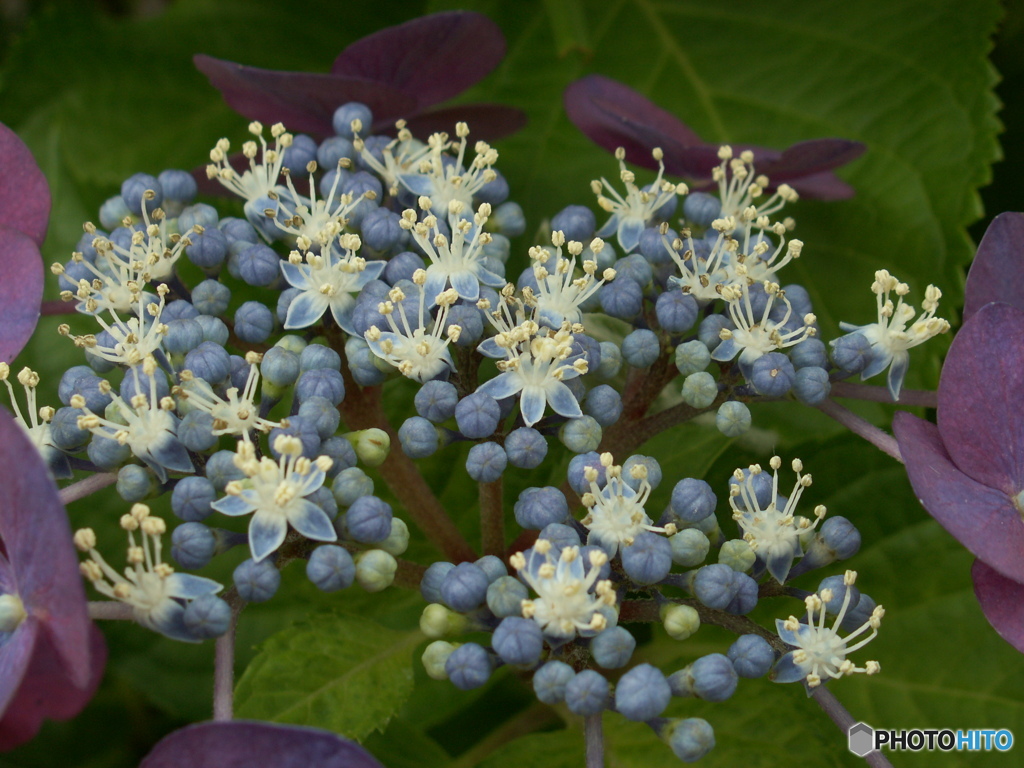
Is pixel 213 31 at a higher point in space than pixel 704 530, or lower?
higher

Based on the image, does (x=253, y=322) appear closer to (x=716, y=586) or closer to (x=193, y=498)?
(x=193, y=498)

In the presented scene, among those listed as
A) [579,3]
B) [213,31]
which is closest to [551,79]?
[579,3]

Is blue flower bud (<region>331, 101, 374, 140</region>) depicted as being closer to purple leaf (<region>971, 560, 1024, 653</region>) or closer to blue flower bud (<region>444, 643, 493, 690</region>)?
blue flower bud (<region>444, 643, 493, 690</region>)

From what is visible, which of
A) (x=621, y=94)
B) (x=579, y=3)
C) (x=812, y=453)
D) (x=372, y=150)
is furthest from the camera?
(x=579, y=3)

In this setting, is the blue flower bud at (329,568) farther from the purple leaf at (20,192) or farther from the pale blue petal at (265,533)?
the purple leaf at (20,192)

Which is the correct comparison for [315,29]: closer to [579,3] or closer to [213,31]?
[213,31]

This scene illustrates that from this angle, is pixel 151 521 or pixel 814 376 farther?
pixel 814 376

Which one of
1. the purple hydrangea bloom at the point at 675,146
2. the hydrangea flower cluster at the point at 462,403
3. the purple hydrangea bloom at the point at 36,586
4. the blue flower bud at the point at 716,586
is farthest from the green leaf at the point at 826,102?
the purple hydrangea bloom at the point at 36,586

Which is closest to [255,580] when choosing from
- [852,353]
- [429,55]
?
[852,353]
